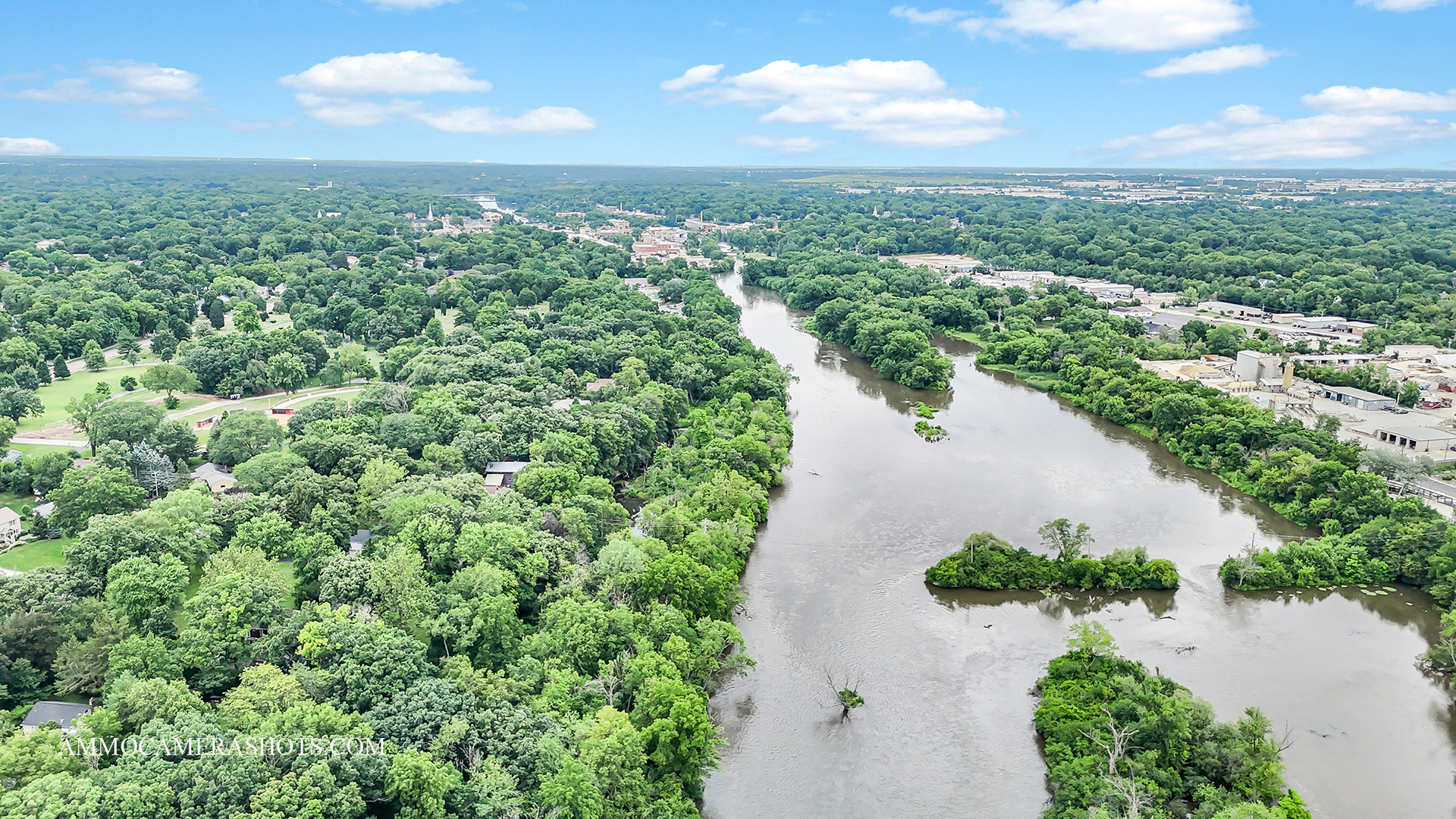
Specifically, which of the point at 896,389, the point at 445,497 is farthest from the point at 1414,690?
the point at 896,389

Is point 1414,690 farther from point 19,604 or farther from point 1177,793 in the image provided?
point 19,604

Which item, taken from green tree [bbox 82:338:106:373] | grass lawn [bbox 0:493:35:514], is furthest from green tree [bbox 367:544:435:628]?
green tree [bbox 82:338:106:373]

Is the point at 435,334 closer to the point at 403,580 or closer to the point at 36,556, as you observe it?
the point at 36,556

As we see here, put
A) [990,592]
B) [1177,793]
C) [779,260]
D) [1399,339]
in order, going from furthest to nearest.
Answer: [779,260]
[1399,339]
[990,592]
[1177,793]

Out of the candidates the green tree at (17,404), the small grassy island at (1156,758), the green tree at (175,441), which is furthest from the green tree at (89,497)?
the small grassy island at (1156,758)

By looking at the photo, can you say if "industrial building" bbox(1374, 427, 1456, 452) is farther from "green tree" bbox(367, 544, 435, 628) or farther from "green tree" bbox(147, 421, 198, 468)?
"green tree" bbox(147, 421, 198, 468)

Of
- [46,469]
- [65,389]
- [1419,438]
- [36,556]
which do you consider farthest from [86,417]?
[1419,438]
